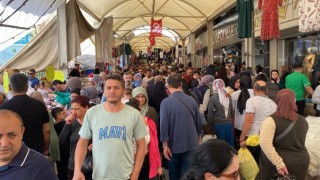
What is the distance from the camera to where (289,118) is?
150 inches

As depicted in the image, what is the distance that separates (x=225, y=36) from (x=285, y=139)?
18.0 metres

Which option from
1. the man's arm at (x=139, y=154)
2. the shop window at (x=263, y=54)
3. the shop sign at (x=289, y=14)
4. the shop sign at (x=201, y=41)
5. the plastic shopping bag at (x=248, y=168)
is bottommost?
the plastic shopping bag at (x=248, y=168)

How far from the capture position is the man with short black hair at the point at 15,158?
214cm

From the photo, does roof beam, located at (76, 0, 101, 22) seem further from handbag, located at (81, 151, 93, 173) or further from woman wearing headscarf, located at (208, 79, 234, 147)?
handbag, located at (81, 151, 93, 173)

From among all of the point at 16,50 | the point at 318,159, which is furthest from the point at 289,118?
the point at 16,50

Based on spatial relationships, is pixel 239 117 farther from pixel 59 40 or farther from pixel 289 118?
pixel 59 40

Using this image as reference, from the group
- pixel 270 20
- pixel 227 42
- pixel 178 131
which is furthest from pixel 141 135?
pixel 227 42

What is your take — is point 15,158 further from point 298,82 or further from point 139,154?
point 298,82

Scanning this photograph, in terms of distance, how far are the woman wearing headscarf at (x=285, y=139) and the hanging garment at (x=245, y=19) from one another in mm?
9476

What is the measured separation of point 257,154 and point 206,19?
65.3ft

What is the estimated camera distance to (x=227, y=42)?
68.1ft

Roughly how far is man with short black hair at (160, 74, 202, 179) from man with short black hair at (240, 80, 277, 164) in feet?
2.71

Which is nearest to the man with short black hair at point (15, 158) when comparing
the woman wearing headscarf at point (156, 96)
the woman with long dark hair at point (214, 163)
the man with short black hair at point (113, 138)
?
the woman with long dark hair at point (214, 163)

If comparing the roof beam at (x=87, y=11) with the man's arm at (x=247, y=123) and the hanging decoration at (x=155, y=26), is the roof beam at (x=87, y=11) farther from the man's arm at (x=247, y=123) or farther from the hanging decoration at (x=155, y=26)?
the man's arm at (x=247, y=123)
